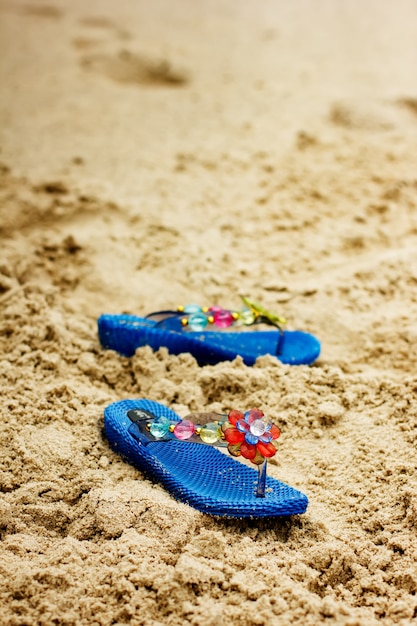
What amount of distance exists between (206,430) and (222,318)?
1.70 ft

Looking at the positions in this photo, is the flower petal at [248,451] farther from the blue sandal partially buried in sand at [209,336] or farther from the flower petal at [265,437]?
the blue sandal partially buried in sand at [209,336]

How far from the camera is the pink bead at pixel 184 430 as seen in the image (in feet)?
4.43

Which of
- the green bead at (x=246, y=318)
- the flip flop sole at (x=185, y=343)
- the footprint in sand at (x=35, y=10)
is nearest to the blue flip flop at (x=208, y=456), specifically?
the flip flop sole at (x=185, y=343)

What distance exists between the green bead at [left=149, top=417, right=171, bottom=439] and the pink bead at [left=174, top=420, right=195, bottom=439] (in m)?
0.05

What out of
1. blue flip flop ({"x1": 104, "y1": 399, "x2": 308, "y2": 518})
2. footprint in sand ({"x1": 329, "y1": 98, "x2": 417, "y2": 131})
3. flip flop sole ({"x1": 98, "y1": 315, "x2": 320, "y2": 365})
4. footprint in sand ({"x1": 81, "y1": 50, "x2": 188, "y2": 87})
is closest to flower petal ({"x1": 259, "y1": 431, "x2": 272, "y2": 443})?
blue flip flop ({"x1": 104, "y1": 399, "x2": 308, "y2": 518})

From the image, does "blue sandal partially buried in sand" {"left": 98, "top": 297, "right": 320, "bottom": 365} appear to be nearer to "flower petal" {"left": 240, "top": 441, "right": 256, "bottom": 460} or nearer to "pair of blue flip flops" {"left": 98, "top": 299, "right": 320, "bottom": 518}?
"pair of blue flip flops" {"left": 98, "top": 299, "right": 320, "bottom": 518}

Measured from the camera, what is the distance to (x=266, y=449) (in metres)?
1.27

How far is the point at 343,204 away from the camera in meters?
2.45

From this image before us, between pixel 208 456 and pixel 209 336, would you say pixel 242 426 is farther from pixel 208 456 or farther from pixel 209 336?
pixel 209 336

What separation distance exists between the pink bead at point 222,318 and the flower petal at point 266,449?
572 millimetres

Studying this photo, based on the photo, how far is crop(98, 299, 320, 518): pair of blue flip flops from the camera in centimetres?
127

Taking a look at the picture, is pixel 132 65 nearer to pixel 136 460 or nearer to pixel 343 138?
pixel 343 138

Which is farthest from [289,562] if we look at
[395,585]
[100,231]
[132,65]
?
[132,65]

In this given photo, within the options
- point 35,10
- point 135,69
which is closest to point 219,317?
point 135,69
